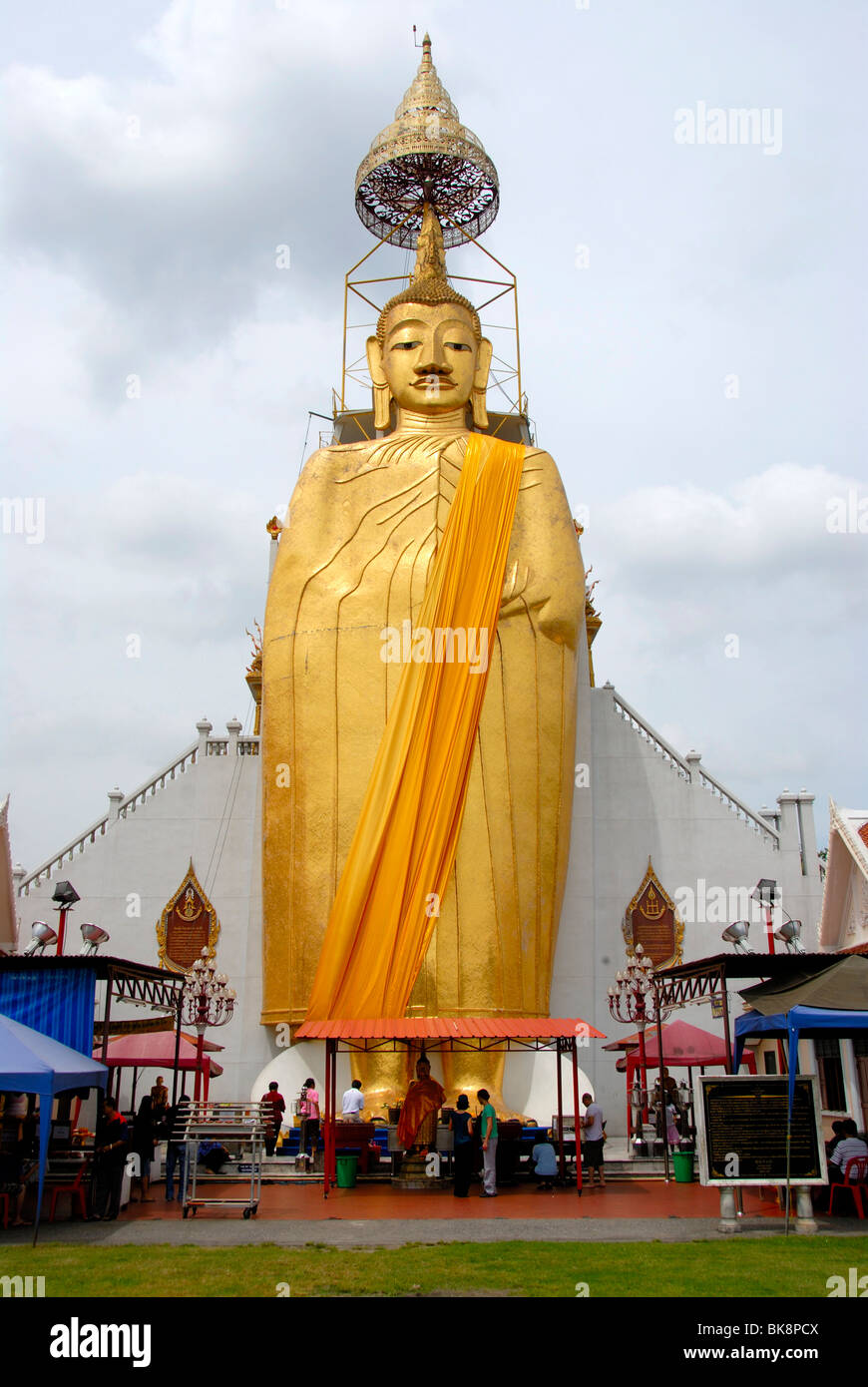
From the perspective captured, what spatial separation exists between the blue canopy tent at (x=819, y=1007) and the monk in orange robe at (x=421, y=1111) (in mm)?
3210

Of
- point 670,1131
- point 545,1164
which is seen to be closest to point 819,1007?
point 545,1164

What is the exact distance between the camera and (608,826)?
66.0 ft

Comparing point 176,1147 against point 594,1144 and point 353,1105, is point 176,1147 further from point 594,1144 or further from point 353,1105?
point 594,1144

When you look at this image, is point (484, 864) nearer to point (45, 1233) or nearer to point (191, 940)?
point (191, 940)

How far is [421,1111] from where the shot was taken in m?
11.7

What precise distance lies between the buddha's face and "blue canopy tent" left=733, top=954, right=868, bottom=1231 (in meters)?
11.8

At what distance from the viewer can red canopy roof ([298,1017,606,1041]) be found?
11.3 metres

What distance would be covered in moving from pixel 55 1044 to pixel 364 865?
6.39m

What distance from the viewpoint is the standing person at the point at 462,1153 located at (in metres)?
10.8

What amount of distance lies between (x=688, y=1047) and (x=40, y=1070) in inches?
373

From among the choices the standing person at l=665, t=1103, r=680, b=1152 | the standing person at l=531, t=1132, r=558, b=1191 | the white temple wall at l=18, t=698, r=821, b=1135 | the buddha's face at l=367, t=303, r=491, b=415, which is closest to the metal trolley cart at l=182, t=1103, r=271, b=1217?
the standing person at l=531, t=1132, r=558, b=1191

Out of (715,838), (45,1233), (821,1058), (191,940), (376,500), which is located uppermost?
(376,500)

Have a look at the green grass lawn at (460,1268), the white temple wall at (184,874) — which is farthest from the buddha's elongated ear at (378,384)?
the green grass lawn at (460,1268)
